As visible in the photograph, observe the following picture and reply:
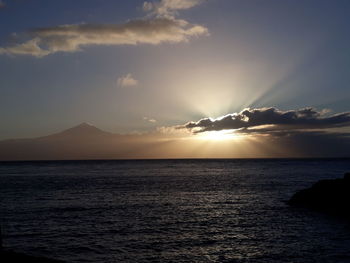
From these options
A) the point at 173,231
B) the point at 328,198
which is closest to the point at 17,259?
the point at 173,231

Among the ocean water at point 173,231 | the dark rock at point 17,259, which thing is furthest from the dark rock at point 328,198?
the dark rock at point 17,259

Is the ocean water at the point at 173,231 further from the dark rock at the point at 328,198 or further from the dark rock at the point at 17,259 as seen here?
the dark rock at the point at 17,259

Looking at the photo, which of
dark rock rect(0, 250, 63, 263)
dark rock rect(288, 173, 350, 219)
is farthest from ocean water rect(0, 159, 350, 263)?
dark rock rect(0, 250, 63, 263)

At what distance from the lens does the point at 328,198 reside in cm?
4744

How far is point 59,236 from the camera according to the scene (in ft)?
97.8

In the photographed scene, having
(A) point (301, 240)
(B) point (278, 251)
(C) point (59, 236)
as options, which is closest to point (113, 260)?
(C) point (59, 236)

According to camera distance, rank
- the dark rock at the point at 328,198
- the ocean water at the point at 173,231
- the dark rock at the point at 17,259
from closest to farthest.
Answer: the dark rock at the point at 17,259
the ocean water at the point at 173,231
the dark rock at the point at 328,198

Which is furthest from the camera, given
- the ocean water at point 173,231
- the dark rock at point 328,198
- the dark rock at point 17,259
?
the dark rock at point 328,198

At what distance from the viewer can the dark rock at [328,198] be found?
146 feet

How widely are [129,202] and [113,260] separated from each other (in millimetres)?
28065

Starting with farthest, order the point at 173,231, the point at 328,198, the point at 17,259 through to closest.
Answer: the point at 328,198
the point at 173,231
the point at 17,259

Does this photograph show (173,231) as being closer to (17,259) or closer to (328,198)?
(17,259)

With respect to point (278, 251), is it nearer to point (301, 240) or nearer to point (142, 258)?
point (301, 240)

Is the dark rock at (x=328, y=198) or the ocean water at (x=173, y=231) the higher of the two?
the dark rock at (x=328, y=198)
